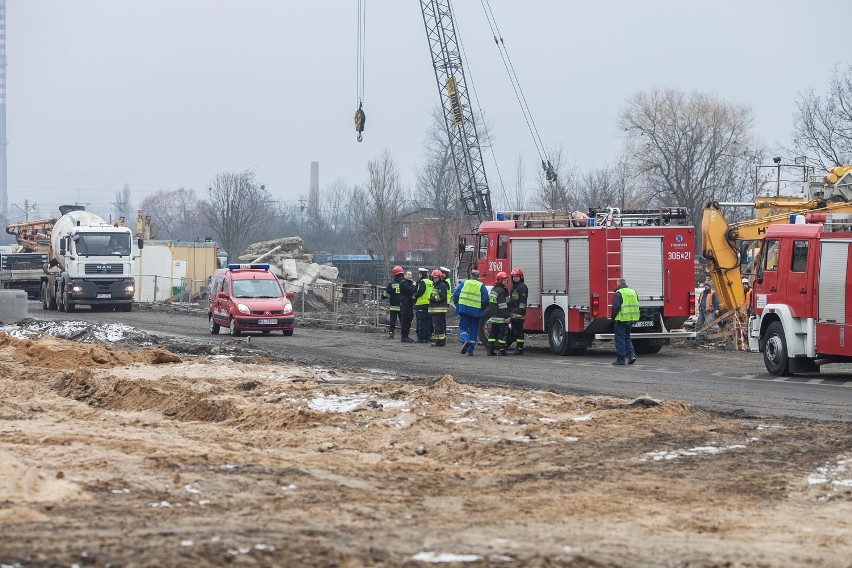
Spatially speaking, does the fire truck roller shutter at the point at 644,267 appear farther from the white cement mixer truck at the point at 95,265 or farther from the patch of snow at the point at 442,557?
the white cement mixer truck at the point at 95,265

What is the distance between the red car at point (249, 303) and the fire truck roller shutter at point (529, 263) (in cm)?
702

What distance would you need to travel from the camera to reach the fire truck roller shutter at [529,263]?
25625 mm

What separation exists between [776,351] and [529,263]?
7.04 m

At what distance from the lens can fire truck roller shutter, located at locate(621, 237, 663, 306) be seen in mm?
24344

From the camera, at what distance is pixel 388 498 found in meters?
8.55

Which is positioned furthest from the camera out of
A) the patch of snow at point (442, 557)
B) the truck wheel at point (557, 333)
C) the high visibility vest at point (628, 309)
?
the truck wheel at point (557, 333)

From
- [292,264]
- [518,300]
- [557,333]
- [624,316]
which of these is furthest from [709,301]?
Result: [292,264]

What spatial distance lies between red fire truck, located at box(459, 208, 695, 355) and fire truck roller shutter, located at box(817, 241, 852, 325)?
5075 mm

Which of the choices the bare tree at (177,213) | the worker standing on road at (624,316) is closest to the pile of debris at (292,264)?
the worker standing on road at (624,316)

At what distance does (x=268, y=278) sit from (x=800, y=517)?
24233 millimetres

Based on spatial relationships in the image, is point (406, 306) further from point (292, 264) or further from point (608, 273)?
point (292, 264)

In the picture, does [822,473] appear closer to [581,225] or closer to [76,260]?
[581,225]

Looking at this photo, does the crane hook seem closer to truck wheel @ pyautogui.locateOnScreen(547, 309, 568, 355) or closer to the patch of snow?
truck wheel @ pyautogui.locateOnScreen(547, 309, 568, 355)

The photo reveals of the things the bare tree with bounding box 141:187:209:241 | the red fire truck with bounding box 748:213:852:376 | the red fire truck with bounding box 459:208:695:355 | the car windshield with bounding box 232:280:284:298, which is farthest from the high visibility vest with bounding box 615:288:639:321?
the bare tree with bounding box 141:187:209:241
